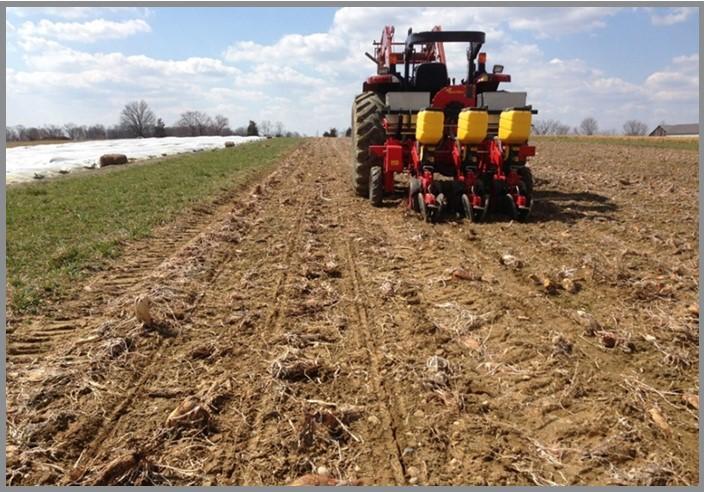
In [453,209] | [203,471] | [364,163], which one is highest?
[364,163]

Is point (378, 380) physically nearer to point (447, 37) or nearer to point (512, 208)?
point (512, 208)

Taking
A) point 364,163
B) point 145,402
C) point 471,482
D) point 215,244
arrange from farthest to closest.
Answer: point 364,163 < point 215,244 < point 145,402 < point 471,482

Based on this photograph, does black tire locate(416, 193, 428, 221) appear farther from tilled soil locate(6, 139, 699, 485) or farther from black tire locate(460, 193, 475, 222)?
tilled soil locate(6, 139, 699, 485)

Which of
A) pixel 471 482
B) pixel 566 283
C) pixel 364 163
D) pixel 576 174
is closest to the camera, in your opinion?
pixel 471 482

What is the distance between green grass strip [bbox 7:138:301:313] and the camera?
5105mm

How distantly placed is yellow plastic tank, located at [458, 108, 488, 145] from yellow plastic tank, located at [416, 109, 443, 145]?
1.06ft

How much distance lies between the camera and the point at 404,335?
12.1 feet

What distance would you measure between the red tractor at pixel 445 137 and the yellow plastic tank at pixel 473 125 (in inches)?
A: 0.6

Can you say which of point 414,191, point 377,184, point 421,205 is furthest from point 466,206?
point 377,184

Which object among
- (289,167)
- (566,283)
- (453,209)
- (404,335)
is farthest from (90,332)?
(289,167)

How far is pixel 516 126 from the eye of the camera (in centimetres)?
696

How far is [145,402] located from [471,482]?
1.92 m

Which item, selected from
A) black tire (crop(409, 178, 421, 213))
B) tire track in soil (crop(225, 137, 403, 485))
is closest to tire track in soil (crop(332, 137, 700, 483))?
tire track in soil (crop(225, 137, 403, 485))

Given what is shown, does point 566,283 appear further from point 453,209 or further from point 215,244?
point 215,244
